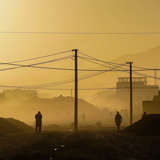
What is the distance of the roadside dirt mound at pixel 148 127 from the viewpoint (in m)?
47.8

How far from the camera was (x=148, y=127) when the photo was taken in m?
49.2

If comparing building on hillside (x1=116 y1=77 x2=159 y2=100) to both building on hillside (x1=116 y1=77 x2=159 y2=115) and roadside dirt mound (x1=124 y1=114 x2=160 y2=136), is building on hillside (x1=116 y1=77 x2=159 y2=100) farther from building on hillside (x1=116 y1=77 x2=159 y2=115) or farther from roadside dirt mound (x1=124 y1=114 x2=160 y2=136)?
roadside dirt mound (x1=124 y1=114 x2=160 y2=136)

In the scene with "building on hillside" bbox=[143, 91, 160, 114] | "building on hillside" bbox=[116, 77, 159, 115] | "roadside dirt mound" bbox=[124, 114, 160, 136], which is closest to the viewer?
"roadside dirt mound" bbox=[124, 114, 160, 136]

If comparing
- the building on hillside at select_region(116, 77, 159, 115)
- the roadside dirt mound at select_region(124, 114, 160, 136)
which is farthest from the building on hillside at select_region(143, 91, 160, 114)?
the building on hillside at select_region(116, 77, 159, 115)

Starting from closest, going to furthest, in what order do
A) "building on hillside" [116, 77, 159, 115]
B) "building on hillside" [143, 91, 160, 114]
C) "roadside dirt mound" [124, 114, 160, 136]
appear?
"roadside dirt mound" [124, 114, 160, 136] < "building on hillside" [143, 91, 160, 114] < "building on hillside" [116, 77, 159, 115]

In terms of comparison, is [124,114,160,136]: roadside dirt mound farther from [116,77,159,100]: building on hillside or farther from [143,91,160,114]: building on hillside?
[116,77,159,100]: building on hillside

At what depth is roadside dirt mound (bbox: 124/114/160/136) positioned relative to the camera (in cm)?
4775

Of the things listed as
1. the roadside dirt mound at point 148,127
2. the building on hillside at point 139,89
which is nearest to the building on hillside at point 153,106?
the roadside dirt mound at point 148,127

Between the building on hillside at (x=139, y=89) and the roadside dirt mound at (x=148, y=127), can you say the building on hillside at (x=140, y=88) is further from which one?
the roadside dirt mound at (x=148, y=127)

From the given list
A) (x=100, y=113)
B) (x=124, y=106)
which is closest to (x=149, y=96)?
(x=124, y=106)

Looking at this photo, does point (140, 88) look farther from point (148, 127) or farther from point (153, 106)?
point (148, 127)

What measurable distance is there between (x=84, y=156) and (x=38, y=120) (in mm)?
23147

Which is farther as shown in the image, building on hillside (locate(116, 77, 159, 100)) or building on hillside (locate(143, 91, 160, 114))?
building on hillside (locate(116, 77, 159, 100))

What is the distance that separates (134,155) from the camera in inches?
965
